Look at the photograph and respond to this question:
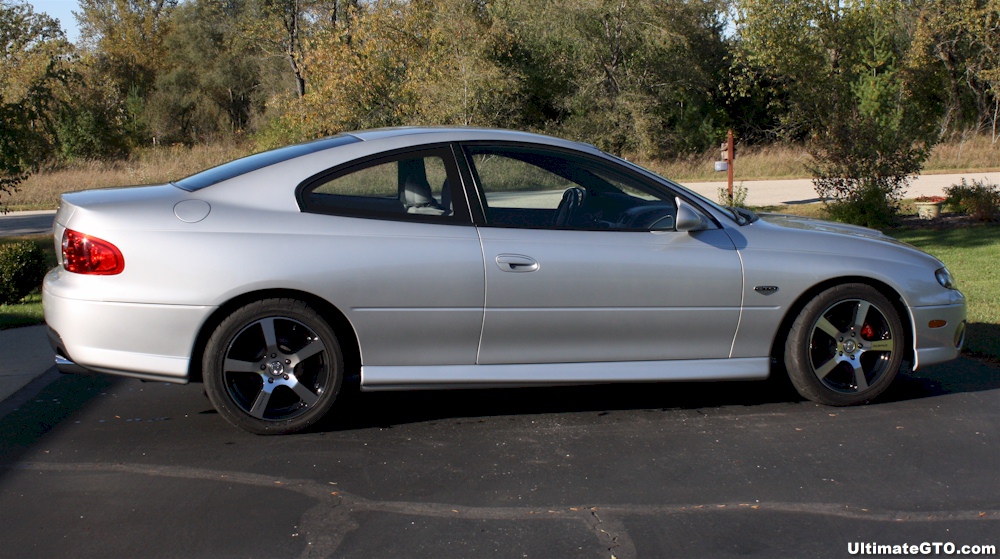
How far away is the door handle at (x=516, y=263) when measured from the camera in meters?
4.71

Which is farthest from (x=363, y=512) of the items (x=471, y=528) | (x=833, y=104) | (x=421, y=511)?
(x=833, y=104)

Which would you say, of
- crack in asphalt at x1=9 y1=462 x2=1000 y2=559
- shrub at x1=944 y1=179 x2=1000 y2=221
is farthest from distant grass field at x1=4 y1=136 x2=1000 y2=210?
crack in asphalt at x1=9 y1=462 x2=1000 y2=559

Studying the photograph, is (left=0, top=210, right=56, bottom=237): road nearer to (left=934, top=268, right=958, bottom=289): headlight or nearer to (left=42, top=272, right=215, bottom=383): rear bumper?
(left=42, top=272, right=215, bottom=383): rear bumper

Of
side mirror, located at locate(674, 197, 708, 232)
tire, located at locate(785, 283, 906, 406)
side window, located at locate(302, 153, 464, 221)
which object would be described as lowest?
tire, located at locate(785, 283, 906, 406)

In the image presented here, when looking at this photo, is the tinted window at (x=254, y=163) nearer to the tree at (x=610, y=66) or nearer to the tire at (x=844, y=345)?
the tire at (x=844, y=345)

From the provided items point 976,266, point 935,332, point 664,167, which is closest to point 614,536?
point 935,332

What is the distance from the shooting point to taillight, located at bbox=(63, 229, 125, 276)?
4.48 meters

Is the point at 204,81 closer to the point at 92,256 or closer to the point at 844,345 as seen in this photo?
the point at 92,256

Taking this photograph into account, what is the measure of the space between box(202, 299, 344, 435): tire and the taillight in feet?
1.93

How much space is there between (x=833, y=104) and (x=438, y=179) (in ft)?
39.9

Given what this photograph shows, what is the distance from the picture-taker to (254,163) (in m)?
4.97

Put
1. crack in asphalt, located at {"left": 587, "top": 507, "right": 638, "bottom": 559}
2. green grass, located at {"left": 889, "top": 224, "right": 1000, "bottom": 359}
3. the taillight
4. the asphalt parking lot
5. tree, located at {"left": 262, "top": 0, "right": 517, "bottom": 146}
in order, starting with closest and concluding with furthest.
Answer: crack in asphalt, located at {"left": 587, "top": 507, "right": 638, "bottom": 559} → the asphalt parking lot → the taillight → green grass, located at {"left": 889, "top": 224, "right": 1000, "bottom": 359} → tree, located at {"left": 262, "top": 0, "right": 517, "bottom": 146}

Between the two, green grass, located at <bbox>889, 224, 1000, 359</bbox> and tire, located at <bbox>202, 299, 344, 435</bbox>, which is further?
green grass, located at <bbox>889, 224, 1000, 359</bbox>

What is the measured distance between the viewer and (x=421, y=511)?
3.82m
